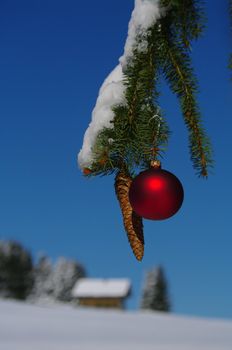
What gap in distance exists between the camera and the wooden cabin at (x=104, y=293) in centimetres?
3762

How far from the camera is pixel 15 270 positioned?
39.6 m

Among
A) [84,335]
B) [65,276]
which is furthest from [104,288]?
[84,335]

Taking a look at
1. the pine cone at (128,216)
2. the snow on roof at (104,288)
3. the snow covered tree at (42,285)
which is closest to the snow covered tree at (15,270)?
the snow on roof at (104,288)

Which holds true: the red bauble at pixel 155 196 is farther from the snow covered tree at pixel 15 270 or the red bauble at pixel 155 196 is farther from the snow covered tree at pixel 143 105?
the snow covered tree at pixel 15 270

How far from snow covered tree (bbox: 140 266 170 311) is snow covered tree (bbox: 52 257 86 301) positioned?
10.6 meters

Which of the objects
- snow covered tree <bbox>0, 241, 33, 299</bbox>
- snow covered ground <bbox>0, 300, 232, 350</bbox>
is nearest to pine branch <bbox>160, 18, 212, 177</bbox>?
snow covered ground <bbox>0, 300, 232, 350</bbox>

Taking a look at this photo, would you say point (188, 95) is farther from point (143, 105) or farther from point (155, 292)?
point (155, 292)

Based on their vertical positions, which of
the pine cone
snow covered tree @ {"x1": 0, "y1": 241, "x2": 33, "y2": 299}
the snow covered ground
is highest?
snow covered tree @ {"x1": 0, "y1": 241, "x2": 33, "y2": 299}

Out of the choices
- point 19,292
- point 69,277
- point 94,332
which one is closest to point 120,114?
point 94,332

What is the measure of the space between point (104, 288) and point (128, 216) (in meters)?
38.4

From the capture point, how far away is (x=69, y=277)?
4750cm

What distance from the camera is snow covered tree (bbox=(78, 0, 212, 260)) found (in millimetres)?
1067

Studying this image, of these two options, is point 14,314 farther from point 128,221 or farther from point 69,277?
point 69,277

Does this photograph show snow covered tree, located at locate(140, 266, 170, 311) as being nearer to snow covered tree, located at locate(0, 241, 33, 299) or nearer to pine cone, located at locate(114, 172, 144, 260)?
snow covered tree, located at locate(0, 241, 33, 299)
